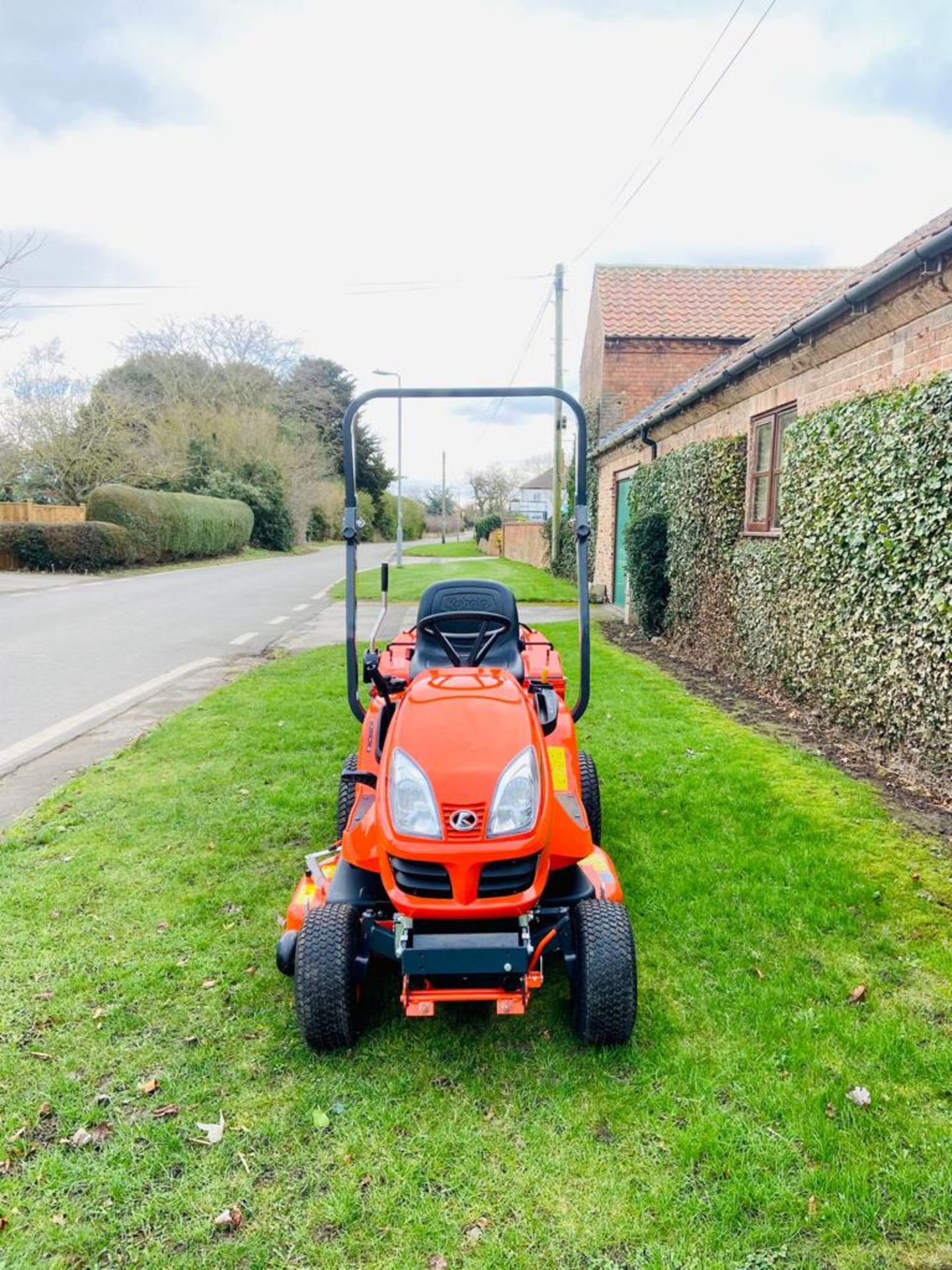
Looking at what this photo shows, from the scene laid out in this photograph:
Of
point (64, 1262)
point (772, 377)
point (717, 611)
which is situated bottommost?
point (64, 1262)

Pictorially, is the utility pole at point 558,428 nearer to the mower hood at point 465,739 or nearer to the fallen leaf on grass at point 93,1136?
the mower hood at point 465,739

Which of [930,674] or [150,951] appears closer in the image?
[150,951]

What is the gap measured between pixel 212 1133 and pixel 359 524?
234 centimetres

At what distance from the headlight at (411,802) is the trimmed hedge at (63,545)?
22.3 metres

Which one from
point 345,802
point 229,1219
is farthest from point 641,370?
point 229,1219

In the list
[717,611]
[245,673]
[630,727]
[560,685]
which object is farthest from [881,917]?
[245,673]

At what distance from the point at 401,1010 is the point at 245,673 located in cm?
607

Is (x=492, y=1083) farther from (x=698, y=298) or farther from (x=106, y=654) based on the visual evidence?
(x=698, y=298)

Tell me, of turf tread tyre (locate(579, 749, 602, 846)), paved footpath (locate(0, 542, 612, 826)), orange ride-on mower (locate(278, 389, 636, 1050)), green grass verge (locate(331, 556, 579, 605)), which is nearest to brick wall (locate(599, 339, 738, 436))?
green grass verge (locate(331, 556, 579, 605))

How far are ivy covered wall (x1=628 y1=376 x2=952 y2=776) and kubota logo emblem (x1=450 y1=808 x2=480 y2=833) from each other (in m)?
3.49

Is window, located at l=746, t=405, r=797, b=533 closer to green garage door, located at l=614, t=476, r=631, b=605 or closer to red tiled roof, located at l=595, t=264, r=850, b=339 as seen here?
green garage door, located at l=614, t=476, r=631, b=605

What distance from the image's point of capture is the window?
7.43 meters

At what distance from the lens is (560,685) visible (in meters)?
3.88

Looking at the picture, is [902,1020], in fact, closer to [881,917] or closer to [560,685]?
[881,917]
